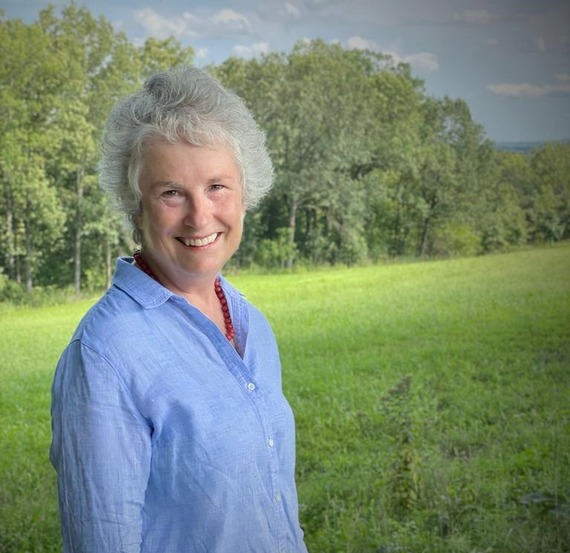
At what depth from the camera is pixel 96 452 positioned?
3.33ft

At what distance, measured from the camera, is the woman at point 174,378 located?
40.6 inches

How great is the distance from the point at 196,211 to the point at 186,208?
2 cm

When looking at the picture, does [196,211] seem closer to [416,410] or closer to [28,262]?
[416,410]

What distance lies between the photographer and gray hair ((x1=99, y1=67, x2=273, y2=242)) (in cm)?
115

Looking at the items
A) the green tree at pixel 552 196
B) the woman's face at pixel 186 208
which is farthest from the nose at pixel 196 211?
the green tree at pixel 552 196

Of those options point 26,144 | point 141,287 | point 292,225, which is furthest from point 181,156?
point 292,225

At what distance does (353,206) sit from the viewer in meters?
6.63

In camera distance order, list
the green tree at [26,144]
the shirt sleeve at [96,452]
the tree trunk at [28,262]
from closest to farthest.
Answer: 1. the shirt sleeve at [96,452]
2. the green tree at [26,144]
3. the tree trunk at [28,262]

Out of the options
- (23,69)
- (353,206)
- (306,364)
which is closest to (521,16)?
(306,364)

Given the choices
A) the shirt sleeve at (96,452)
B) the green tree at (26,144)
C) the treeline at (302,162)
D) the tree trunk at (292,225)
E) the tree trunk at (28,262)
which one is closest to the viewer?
the shirt sleeve at (96,452)

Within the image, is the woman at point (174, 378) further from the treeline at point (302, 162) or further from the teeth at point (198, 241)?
the treeline at point (302, 162)

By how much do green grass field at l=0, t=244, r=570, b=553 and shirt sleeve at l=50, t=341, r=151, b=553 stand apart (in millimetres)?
1940

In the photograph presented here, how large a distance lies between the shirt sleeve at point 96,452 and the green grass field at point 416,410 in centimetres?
194

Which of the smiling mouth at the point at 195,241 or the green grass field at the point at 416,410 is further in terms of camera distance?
the green grass field at the point at 416,410
